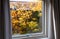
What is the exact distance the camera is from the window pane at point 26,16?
2.23 meters

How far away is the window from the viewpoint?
7.34 ft

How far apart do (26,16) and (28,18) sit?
0.17 ft

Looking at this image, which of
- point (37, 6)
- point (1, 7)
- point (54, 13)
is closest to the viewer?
point (1, 7)

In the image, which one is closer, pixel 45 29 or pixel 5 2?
pixel 5 2

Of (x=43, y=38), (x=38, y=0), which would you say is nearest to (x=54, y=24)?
(x=43, y=38)

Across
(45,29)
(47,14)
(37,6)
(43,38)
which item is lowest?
(43,38)

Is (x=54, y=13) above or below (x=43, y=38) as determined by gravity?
above

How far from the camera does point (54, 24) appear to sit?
7.14 ft

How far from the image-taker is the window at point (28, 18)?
2.24 m

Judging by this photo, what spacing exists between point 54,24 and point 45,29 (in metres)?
0.24

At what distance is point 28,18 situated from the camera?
7.55 ft

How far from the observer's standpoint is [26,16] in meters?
2.29

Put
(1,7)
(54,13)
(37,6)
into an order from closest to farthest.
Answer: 1. (1,7)
2. (54,13)
3. (37,6)

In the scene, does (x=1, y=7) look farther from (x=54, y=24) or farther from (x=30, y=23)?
(x=54, y=24)
